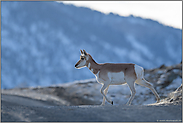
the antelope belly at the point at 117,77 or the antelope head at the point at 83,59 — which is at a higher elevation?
the antelope head at the point at 83,59

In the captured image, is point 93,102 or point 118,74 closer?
point 118,74

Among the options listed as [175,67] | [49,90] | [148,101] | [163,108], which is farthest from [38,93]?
[163,108]

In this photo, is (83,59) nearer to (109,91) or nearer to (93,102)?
(93,102)

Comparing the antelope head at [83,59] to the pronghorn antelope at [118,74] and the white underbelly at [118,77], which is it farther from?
the white underbelly at [118,77]

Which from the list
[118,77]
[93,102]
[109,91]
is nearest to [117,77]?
[118,77]

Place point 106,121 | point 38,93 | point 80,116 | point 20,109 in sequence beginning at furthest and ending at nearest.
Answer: point 38,93 < point 20,109 < point 80,116 < point 106,121

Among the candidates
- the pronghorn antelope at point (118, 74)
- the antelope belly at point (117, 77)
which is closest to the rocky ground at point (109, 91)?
the pronghorn antelope at point (118, 74)

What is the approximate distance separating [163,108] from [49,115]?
11.1 feet

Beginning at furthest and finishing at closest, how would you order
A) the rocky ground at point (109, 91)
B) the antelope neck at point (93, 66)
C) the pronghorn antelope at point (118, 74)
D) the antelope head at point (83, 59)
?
the rocky ground at point (109, 91)
the antelope head at point (83, 59)
the antelope neck at point (93, 66)
the pronghorn antelope at point (118, 74)

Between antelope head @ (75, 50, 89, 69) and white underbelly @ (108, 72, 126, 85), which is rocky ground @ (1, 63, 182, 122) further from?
antelope head @ (75, 50, 89, 69)

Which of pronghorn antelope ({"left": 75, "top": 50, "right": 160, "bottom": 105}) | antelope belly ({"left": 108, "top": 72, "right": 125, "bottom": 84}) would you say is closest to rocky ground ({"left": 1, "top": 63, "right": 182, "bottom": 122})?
pronghorn antelope ({"left": 75, "top": 50, "right": 160, "bottom": 105})

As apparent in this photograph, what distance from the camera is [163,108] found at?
7305 mm

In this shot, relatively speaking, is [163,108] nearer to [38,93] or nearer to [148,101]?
[148,101]

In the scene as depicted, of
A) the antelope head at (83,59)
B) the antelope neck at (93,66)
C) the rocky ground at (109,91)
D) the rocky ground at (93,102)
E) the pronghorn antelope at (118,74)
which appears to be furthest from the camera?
the rocky ground at (109,91)
